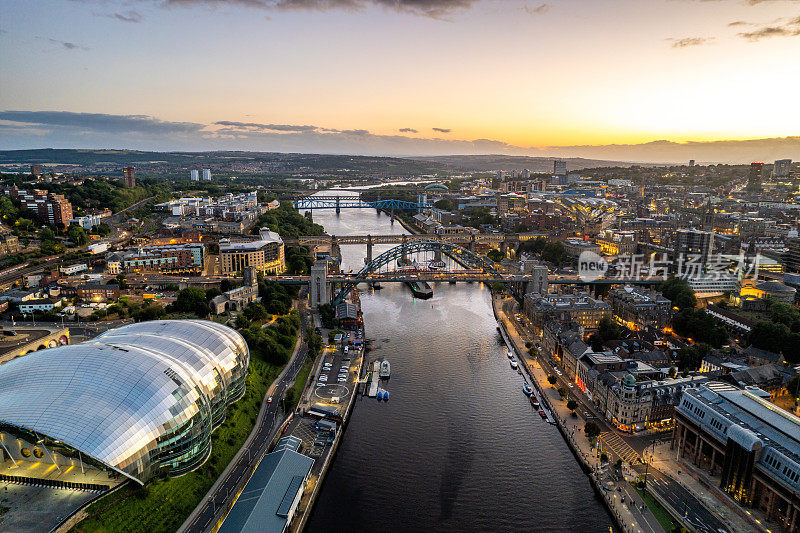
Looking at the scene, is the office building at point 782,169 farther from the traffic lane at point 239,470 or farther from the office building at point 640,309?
the traffic lane at point 239,470

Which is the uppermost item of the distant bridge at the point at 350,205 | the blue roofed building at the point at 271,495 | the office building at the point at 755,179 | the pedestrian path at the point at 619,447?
the office building at the point at 755,179

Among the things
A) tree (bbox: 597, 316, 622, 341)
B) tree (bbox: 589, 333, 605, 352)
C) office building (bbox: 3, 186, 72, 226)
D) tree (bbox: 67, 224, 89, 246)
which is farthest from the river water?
office building (bbox: 3, 186, 72, 226)

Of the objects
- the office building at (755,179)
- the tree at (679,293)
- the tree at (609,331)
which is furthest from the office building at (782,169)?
the tree at (609,331)

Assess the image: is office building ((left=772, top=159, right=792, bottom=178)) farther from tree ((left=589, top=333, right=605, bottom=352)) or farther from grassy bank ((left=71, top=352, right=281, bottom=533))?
grassy bank ((left=71, top=352, right=281, bottom=533))

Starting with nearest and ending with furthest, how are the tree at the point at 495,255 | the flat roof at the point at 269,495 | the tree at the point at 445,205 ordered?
the flat roof at the point at 269,495, the tree at the point at 495,255, the tree at the point at 445,205

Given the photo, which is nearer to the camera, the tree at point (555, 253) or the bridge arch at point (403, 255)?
the bridge arch at point (403, 255)

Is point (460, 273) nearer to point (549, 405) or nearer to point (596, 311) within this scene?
point (596, 311)
